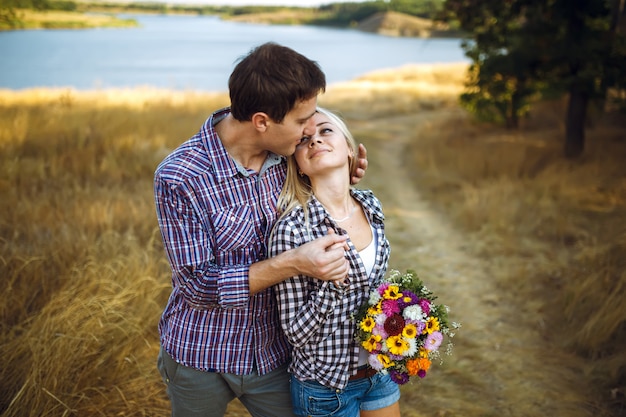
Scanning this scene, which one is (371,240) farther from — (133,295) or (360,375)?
(133,295)

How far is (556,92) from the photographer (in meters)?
8.33

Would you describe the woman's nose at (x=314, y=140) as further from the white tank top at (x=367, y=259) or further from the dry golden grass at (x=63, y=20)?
the dry golden grass at (x=63, y=20)

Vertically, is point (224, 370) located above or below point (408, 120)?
above

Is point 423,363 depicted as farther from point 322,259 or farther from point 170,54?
point 170,54

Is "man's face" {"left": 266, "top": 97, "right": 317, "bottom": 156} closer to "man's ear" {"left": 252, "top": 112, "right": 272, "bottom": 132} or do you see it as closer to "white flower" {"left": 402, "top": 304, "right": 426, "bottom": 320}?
"man's ear" {"left": 252, "top": 112, "right": 272, "bottom": 132}

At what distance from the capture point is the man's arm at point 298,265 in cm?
194

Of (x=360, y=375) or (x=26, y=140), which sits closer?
(x=360, y=375)

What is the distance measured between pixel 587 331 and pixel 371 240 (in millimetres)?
2864

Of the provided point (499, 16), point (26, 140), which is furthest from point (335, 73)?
point (26, 140)

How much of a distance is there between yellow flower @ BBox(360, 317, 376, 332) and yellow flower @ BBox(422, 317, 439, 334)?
0.22 meters

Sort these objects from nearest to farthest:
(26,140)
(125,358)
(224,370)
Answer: (224,370), (125,358), (26,140)

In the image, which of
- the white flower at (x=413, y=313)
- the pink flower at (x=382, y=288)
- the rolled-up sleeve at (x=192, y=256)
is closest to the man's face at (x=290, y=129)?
the rolled-up sleeve at (x=192, y=256)

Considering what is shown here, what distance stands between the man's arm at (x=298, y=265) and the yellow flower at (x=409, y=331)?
0.39 meters

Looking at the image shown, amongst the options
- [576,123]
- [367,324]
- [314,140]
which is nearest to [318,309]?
[367,324]
